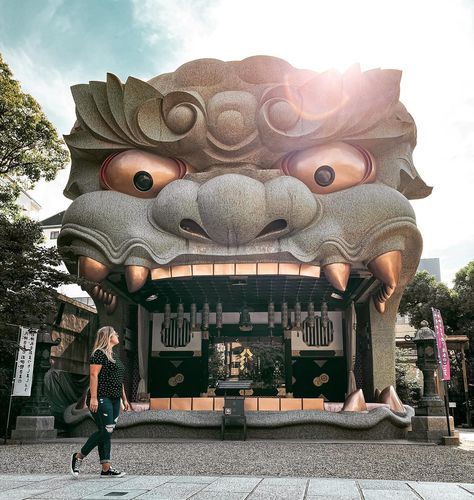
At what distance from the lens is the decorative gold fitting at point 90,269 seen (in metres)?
13.1

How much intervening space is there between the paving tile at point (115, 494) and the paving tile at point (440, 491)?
2.41 meters

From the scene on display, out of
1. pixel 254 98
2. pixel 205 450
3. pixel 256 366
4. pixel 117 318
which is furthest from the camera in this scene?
pixel 256 366

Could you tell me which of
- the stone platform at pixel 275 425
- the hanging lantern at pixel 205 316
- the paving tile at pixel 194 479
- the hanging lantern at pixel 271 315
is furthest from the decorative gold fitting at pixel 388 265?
the paving tile at pixel 194 479

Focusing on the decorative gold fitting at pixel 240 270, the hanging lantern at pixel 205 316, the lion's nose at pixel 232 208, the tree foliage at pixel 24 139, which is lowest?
the hanging lantern at pixel 205 316

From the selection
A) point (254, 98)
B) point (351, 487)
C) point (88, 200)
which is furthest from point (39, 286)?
point (351, 487)

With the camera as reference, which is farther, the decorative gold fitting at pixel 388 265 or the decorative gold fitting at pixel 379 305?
the decorative gold fitting at pixel 379 305

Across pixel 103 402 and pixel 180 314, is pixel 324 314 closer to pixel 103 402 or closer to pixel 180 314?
pixel 180 314

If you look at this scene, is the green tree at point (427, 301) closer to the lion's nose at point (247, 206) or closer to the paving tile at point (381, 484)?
the lion's nose at point (247, 206)

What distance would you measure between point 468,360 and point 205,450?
63.7 feet

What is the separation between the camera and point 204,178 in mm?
13344

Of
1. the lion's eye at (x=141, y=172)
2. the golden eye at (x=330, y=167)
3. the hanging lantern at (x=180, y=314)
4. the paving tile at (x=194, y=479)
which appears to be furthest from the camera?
the hanging lantern at (x=180, y=314)

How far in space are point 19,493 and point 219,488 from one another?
170 centimetres

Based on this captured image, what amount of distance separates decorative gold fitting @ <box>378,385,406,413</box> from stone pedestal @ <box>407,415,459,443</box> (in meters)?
1.58

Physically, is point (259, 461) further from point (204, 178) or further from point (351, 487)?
point (204, 178)
